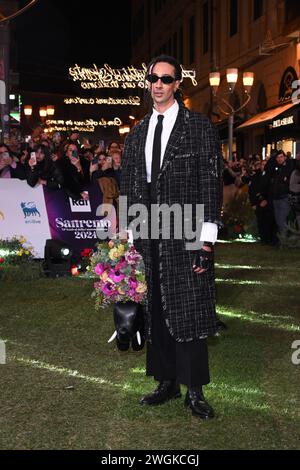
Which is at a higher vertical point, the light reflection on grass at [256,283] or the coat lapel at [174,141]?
the coat lapel at [174,141]

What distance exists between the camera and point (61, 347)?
615cm

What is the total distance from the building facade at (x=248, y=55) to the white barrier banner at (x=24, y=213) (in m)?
10.5

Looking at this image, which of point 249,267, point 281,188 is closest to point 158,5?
point 281,188

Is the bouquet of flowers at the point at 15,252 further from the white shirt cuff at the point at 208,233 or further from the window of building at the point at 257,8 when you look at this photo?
the window of building at the point at 257,8

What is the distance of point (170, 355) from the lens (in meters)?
4.52

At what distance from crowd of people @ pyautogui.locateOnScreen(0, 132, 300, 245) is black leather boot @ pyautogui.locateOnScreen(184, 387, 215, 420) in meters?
7.19

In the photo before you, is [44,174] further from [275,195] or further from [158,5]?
[158,5]

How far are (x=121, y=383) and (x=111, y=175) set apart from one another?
7.35 metres

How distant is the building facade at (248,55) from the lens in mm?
22688

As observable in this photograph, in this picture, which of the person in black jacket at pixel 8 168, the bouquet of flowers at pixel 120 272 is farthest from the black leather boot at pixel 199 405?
the person in black jacket at pixel 8 168

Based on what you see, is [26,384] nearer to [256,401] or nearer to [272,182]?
[256,401]

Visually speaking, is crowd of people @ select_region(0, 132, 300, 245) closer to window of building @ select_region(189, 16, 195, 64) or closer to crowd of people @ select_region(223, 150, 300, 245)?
crowd of people @ select_region(223, 150, 300, 245)
